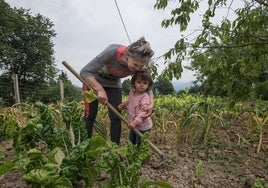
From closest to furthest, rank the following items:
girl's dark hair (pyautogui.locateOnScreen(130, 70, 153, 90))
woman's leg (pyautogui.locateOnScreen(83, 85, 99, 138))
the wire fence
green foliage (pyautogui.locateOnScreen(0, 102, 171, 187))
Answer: green foliage (pyautogui.locateOnScreen(0, 102, 171, 187)) → girl's dark hair (pyautogui.locateOnScreen(130, 70, 153, 90)) → woman's leg (pyautogui.locateOnScreen(83, 85, 99, 138)) → the wire fence

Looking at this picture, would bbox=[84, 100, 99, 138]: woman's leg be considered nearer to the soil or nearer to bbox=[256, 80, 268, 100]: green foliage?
the soil

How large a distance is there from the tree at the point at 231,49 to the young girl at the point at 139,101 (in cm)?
41

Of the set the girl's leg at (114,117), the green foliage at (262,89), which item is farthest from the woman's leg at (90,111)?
the green foliage at (262,89)

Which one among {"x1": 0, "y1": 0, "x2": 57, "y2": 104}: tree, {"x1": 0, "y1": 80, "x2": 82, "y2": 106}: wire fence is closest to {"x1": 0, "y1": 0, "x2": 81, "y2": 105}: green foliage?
{"x1": 0, "y1": 0, "x2": 57, "y2": 104}: tree

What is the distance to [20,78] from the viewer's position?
96.6ft

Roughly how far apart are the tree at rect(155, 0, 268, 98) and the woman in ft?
1.82

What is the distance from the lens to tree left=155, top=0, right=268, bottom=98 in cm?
294

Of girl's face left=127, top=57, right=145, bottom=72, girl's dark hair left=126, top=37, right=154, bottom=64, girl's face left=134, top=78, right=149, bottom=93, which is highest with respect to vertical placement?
girl's dark hair left=126, top=37, right=154, bottom=64

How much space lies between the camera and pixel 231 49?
330cm

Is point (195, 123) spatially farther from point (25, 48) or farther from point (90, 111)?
point (25, 48)

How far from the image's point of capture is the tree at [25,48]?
2855 centimetres

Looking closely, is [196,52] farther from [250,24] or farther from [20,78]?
[20,78]

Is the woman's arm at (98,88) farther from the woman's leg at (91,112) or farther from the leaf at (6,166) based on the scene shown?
the leaf at (6,166)

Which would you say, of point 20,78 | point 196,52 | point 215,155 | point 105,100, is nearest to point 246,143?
point 215,155
